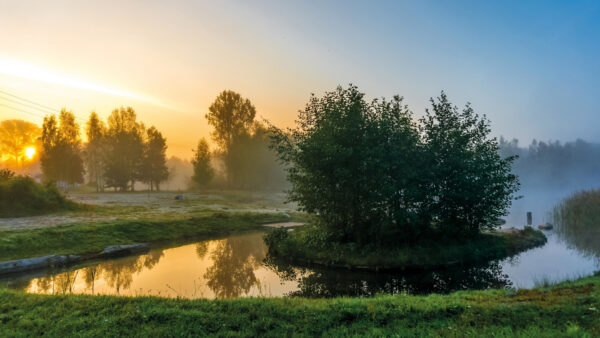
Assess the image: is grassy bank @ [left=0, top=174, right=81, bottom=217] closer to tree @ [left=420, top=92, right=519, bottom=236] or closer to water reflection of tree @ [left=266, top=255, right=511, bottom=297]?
water reflection of tree @ [left=266, top=255, right=511, bottom=297]

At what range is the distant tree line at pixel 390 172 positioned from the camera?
68.8 feet

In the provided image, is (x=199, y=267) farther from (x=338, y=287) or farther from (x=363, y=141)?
(x=363, y=141)

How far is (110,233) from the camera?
2589 cm

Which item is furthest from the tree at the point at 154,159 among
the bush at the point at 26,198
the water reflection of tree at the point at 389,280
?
the water reflection of tree at the point at 389,280

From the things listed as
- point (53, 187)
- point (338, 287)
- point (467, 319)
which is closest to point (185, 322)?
point (467, 319)

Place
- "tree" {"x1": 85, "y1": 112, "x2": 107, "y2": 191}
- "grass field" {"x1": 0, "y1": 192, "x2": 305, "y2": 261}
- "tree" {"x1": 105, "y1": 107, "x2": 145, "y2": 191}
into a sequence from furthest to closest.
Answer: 1. "tree" {"x1": 85, "y1": 112, "x2": 107, "y2": 191}
2. "tree" {"x1": 105, "y1": 107, "x2": 145, "y2": 191}
3. "grass field" {"x1": 0, "y1": 192, "x2": 305, "y2": 261}

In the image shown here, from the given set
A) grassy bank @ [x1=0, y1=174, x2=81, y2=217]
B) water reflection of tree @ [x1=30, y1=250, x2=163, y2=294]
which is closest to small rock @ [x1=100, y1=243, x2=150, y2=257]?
water reflection of tree @ [x1=30, y1=250, x2=163, y2=294]

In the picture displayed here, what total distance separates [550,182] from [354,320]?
14605 centimetres

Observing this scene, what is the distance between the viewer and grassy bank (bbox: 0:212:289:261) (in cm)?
2081

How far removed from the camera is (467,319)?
8.72 meters

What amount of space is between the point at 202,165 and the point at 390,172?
60794 millimetres

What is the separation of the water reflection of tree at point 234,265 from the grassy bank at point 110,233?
15.5 feet

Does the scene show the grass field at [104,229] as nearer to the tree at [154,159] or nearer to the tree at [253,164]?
the tree at [253,164]

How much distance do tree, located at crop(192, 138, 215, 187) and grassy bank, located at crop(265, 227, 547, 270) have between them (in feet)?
178
